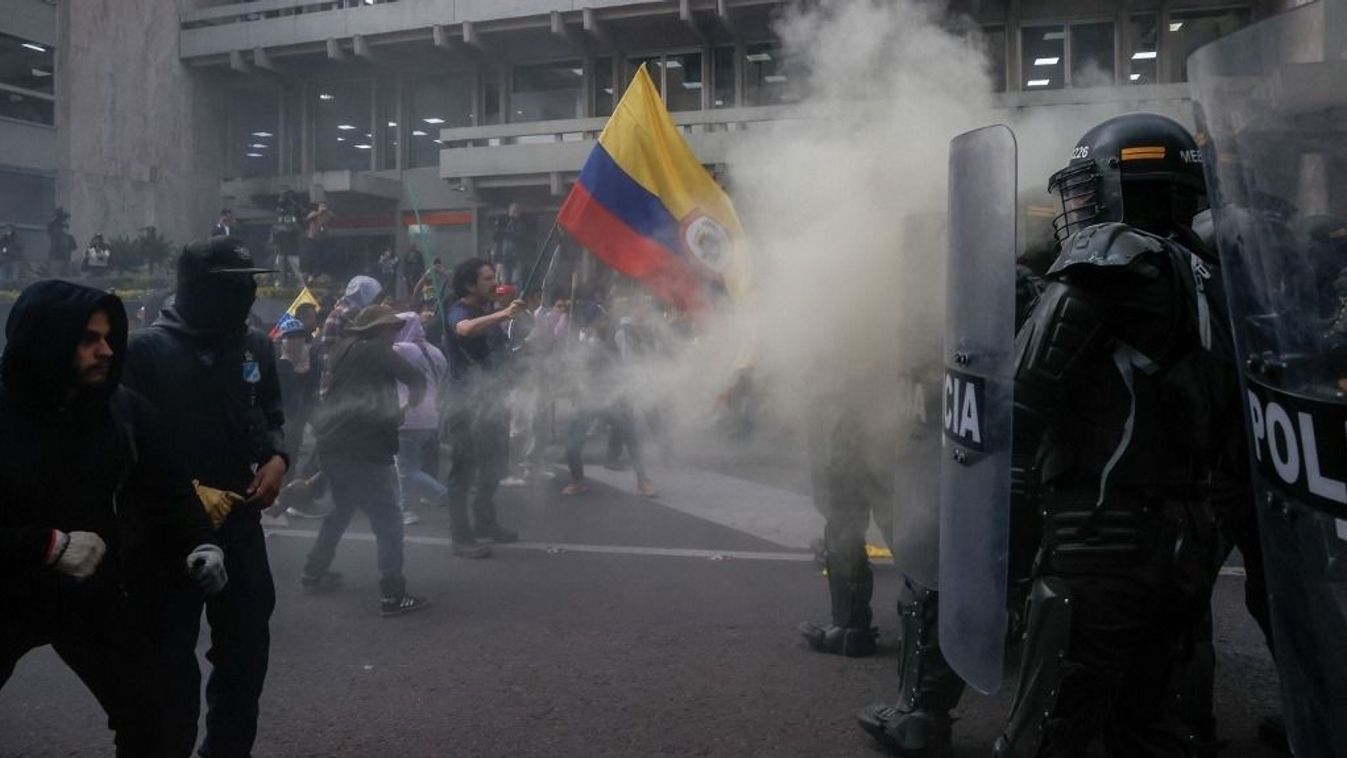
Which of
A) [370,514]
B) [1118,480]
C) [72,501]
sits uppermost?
[1118,480]

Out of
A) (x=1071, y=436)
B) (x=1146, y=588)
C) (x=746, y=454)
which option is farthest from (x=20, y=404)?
(x=746, y=454)

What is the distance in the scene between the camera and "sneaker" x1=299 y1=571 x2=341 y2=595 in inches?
209

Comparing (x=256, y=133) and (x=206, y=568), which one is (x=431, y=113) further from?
(x=206, y=568)

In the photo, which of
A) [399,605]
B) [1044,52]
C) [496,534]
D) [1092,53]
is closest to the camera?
[399,605]

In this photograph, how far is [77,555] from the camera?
Answer: 2.37 metres

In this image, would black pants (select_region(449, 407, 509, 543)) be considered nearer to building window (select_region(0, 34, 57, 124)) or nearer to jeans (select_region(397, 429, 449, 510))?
jeans (select_region(397, 429, 449, 510))

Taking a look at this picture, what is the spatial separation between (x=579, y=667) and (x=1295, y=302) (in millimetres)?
3462

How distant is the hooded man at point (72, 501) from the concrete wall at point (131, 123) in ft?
67.7

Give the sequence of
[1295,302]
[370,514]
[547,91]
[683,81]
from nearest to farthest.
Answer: [1295,302] < [370,514] < [683,81] < [547,91]

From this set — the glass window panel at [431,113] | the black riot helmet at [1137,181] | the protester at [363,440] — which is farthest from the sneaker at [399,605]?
the glass window panel at [431,113]

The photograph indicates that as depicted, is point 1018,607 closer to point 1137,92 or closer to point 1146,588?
point 1146,588

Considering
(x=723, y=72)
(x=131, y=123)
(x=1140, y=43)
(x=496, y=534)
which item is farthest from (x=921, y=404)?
(x=131, y=123)

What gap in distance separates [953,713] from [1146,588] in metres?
1.74

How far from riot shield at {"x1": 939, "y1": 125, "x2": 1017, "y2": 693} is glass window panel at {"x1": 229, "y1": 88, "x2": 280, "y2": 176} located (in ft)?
71.8
